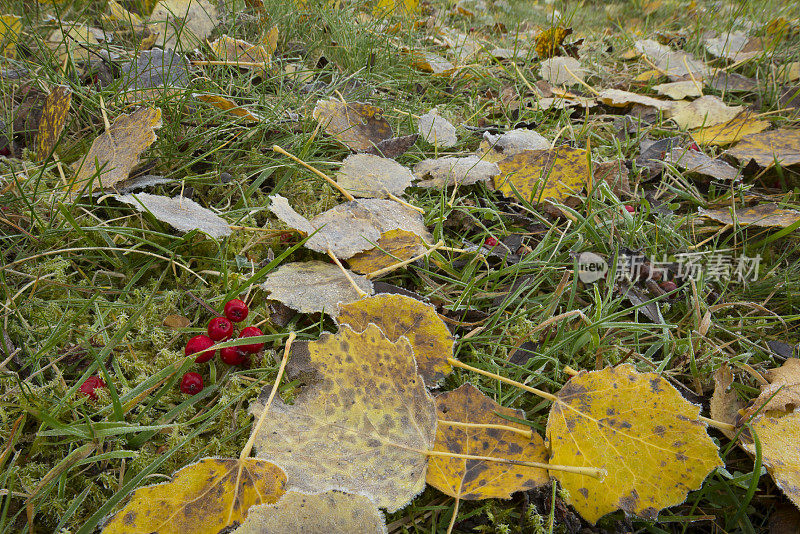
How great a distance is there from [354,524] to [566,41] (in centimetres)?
344

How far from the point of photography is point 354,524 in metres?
0.71

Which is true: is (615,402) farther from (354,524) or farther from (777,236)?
(777,236)

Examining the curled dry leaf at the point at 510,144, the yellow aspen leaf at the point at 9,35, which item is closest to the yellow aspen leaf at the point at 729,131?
the curled dry leaf at the point at 510,144

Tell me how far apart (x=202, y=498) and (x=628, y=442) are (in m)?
0.77

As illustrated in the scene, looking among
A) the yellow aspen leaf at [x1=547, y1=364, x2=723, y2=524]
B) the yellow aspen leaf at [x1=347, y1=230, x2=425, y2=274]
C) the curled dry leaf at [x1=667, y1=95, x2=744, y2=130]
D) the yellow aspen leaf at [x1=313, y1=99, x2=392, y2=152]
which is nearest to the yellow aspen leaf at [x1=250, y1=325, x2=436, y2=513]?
the yellow aspen leaf at [x1=547, y1=364, x2=723, y2=524]

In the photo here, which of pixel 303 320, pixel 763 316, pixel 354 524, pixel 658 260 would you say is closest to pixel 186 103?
pixel 303 320

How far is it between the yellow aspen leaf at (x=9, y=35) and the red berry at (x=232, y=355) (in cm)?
172

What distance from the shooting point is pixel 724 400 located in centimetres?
108

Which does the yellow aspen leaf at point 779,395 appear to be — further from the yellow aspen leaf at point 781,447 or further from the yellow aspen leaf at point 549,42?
the yellow aspen leaf at point 549,42

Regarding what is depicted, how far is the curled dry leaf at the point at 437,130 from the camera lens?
1.92 meters

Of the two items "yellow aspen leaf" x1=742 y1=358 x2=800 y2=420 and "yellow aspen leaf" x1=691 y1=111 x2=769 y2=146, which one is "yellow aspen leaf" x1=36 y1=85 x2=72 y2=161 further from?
"yellow aspen leaf" x1=691 y1=111 x2=769 y2=146

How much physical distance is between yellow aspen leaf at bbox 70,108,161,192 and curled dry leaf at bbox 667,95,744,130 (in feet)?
7.01

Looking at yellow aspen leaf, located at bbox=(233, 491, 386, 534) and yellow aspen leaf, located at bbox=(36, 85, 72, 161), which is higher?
→ yellow aspen leaf, located at bbox=(36, 85, 72, 161)

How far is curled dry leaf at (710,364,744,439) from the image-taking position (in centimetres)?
106
